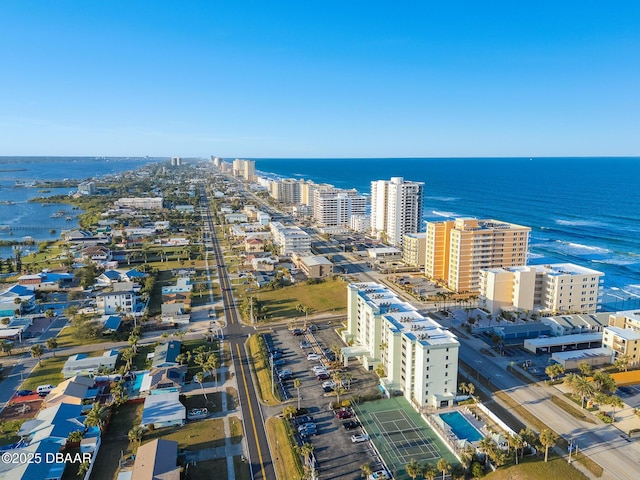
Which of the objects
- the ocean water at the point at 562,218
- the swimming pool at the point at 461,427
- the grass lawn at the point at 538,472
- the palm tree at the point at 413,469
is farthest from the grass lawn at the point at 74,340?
the ocean water at the point at 562,218

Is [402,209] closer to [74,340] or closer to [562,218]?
[562,218]

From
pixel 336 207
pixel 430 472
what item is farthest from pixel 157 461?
pixel 336 207

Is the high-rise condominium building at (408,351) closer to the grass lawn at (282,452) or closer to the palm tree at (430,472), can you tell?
the palm tree at (430,472)

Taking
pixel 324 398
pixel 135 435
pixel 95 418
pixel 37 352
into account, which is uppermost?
pixel 95 418

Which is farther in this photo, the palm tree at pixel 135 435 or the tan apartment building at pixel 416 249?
the tan apartment building at pixel 416 249

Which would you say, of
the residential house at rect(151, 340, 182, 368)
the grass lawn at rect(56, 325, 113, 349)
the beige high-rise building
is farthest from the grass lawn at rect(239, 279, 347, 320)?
the grass lawn at rect(56, 325, 113, 349)

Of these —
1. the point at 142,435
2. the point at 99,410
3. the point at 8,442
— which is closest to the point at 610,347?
the point at 142,435
